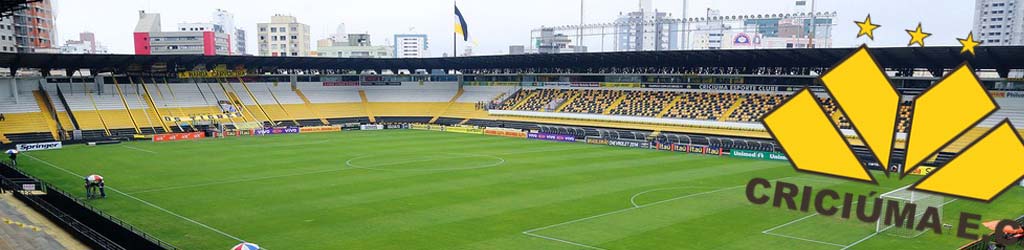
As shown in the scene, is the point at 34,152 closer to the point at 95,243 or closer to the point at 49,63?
the point at 49,63

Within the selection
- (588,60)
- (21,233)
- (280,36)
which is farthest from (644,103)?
(280,36)

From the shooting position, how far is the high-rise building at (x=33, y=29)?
10438cm

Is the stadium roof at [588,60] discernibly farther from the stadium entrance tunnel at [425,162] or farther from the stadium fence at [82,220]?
the stadium fence at [82,220]

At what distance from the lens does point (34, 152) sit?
50.3 m

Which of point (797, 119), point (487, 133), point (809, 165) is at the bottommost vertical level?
point (487, 133)

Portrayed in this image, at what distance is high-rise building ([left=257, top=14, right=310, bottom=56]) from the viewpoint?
155m

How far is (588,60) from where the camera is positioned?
239 ft

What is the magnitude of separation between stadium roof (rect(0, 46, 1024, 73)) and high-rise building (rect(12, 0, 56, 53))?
45.2m

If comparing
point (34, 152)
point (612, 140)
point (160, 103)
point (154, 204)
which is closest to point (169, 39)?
point (160, 103)

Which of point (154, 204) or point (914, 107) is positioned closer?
point (914, 107)

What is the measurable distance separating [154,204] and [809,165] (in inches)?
1115

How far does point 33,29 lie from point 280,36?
52.5 m

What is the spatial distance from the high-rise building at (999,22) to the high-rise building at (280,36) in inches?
5514

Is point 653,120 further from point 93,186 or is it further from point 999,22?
point 999,22
